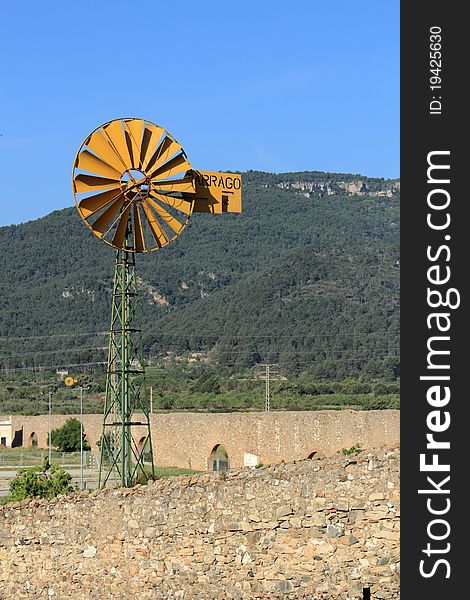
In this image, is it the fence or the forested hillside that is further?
the forested hillside

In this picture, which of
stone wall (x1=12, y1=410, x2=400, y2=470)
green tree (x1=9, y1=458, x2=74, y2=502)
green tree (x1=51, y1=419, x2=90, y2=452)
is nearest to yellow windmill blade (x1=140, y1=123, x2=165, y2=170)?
green tree (x1=9, y1=458, x2=74, y2=502)

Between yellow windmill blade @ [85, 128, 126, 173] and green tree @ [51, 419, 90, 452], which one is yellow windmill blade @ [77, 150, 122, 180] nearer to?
yellow windmill blade @ [85, 128, 126, 173]

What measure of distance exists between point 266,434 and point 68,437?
12929mm

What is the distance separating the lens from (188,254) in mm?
143000

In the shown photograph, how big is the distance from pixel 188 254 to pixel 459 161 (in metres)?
135

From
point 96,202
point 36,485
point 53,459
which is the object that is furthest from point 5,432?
point 96,202

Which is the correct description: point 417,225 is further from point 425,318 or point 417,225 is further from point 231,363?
point 231,363

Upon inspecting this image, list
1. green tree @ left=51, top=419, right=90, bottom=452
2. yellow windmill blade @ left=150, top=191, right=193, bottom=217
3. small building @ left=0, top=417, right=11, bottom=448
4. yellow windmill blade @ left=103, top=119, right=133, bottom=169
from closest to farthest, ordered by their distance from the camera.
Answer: yellow windmill blade @ left=103, top=119, right=133, bottom=169
yellow windmill blade @ left=150, top=191, right=193, bottom=217
green tree @ left=51, top=419, right=90, bottom=452
small building @ left=0, top=417, right=11, bottom=448

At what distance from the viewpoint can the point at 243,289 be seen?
11775 cm

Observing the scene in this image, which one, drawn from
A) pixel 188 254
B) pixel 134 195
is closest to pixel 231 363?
pixel 188 254

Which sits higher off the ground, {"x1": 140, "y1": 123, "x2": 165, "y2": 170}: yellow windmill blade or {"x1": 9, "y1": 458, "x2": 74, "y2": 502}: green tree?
{"x1": 140, "y1": 123, "x2": 165, "y2": 170}: yellow windmill blade

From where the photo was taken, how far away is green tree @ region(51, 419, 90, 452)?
2080 inches

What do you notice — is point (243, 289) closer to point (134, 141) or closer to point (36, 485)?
point (36, 485)

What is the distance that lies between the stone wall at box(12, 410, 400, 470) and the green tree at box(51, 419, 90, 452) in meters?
6.19
